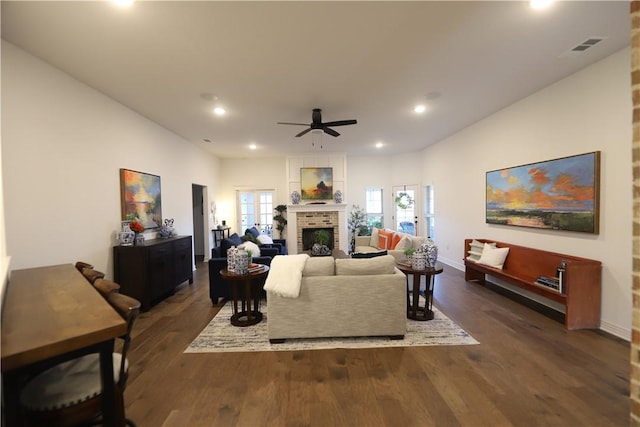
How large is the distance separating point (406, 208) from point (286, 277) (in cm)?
614

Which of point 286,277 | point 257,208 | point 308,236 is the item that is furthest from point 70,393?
point 257,208

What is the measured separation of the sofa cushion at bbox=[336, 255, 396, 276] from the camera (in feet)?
9.91

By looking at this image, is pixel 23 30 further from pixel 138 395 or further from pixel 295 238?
pixel 295 238

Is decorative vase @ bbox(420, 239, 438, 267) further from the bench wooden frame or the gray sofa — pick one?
the bench wooden frame

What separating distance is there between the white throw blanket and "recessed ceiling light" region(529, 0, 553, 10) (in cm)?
289

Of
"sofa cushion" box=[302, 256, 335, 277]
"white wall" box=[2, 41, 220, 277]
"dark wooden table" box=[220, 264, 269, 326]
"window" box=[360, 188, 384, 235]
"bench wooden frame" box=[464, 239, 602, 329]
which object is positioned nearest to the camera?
"white wall" box=[2, 41, 220, 277]

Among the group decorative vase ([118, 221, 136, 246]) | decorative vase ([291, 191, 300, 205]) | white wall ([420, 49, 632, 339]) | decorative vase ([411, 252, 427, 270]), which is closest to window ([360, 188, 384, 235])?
decorative vase ([291, 191, 300, 205])

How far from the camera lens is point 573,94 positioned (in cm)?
338

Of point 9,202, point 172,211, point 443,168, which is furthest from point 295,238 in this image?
point 9,202

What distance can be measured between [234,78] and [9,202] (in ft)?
8.06

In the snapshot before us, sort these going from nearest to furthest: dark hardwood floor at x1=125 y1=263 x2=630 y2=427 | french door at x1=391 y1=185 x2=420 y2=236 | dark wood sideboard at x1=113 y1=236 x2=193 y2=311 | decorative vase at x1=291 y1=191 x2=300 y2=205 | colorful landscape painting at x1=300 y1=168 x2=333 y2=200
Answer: dark hardwood floor at x1=125 y1=263 x2=630 y2=427 < dark wood sideboard at x1=113 y1=236 x2=193 y2=311 < decorative vase at x1=291 y1=191 x2=300 y2=205 < colorful landscape painting at x1=300 y1=168 x2=333 y2=200 < french door at x1=391 y1=185 x2=420 y2=236

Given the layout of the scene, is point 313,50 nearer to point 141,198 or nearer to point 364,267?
point 364,267

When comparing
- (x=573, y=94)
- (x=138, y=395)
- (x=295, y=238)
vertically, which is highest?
(x=573, y=94)

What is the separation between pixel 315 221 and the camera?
7.91m
